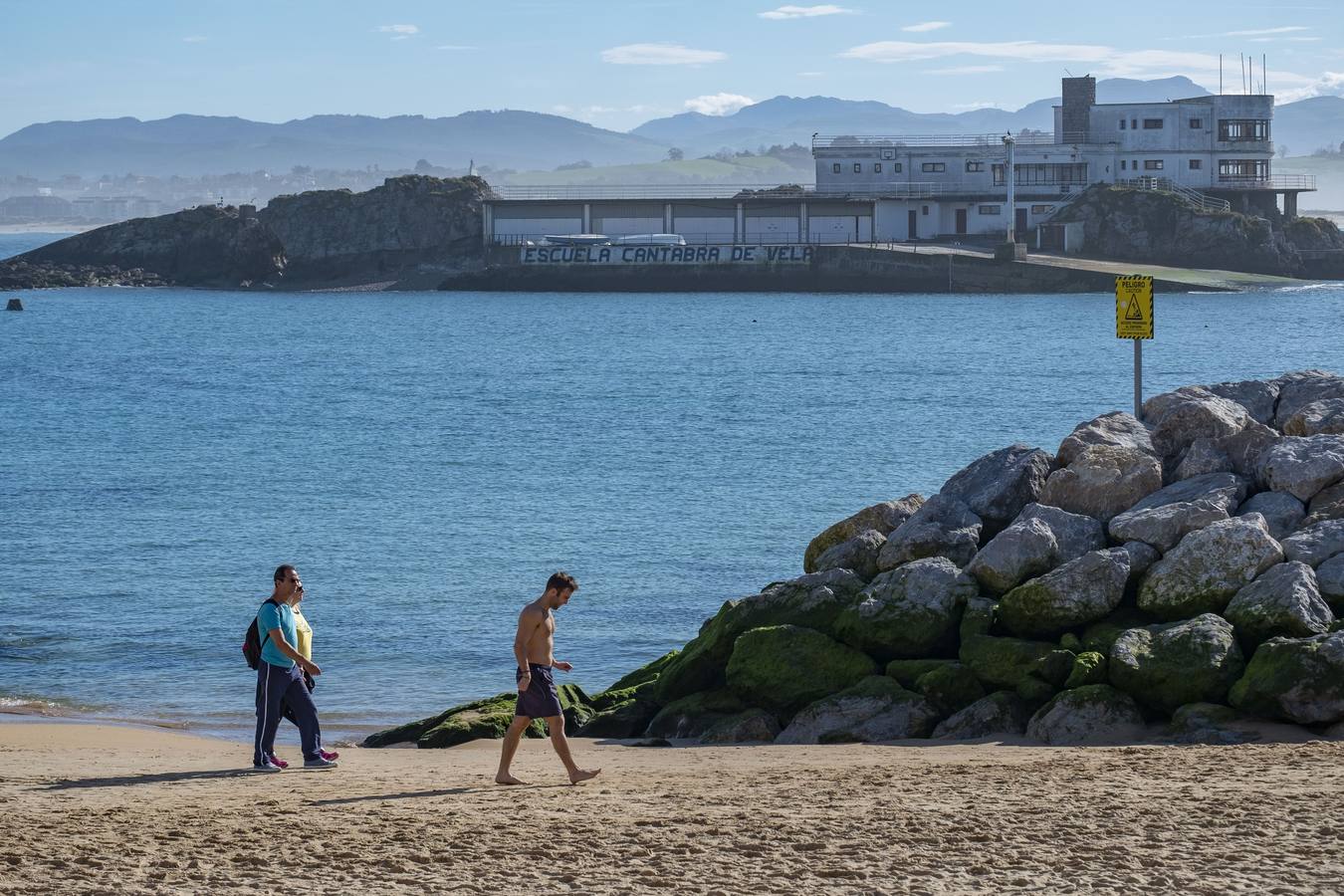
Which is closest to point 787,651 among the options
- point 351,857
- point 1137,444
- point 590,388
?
point 1137,444

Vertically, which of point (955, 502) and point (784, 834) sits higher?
point (955, 502)

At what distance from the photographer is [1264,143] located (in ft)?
314

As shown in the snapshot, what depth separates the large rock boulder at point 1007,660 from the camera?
12906mm

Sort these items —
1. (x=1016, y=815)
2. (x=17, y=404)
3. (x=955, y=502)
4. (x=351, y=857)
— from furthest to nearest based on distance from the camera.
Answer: (x=17, y=404)
(x=955, y=502)
(x=1016, y=815)
(x=351, y=857)

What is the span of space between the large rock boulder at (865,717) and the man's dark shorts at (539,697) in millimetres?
3164

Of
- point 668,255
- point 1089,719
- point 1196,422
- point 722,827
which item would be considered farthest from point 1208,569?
point 668,255

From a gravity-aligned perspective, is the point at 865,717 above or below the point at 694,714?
above

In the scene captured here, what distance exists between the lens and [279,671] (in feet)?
36.7

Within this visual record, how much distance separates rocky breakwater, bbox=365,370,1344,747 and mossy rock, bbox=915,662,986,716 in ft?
0.06

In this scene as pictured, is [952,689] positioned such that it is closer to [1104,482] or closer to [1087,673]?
[1087,673]

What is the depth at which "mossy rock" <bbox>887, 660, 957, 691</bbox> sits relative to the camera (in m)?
13.3

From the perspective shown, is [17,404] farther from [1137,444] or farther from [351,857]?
[351,857]

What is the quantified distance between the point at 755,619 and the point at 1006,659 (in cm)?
240

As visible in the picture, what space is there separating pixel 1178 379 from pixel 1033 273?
36.5m
